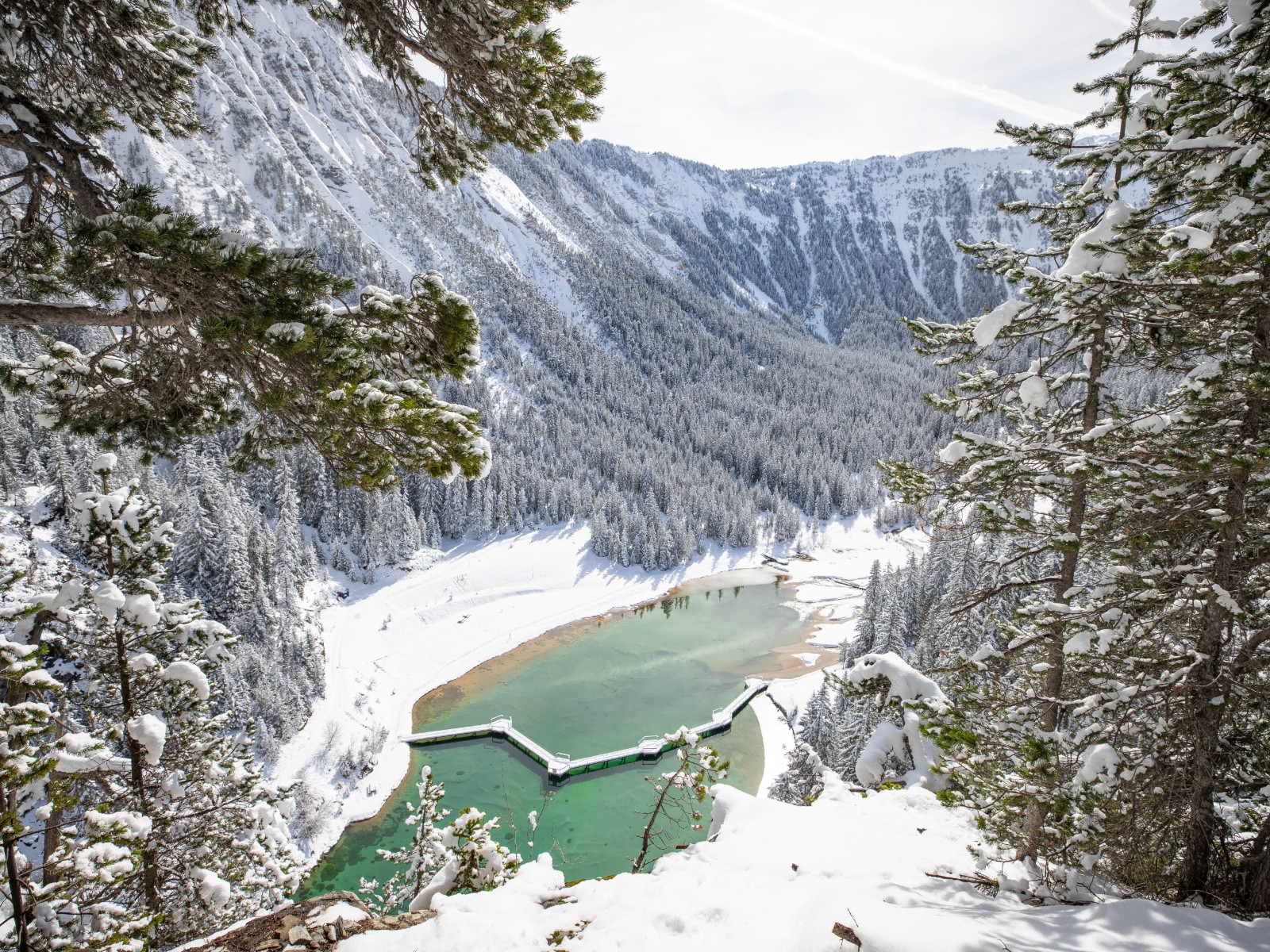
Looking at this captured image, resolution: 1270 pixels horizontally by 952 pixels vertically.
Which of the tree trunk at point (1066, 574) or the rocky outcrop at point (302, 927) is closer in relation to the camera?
the rocky outcrop at point (302, 927)

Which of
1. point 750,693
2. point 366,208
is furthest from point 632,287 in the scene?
point 750,693

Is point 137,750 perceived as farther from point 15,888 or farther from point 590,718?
point 590,718

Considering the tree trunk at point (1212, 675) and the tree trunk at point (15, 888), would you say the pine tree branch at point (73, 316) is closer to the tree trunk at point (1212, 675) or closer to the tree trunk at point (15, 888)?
the tree trunk at point (15, 888)

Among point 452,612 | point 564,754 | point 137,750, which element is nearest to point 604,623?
point 452,612

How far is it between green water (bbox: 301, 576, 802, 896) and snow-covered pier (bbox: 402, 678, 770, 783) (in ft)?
1.59

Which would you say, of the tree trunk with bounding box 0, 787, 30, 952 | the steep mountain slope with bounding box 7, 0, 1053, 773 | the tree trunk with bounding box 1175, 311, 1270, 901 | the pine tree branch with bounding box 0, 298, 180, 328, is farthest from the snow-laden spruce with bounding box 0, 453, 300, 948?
the tree trunk with bounding box 1175, 311, 1270, 901

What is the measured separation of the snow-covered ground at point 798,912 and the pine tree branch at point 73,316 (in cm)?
510

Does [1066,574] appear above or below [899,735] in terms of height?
above

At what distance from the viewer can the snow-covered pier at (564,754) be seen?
3298cm

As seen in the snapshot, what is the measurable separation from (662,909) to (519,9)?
25.2ft

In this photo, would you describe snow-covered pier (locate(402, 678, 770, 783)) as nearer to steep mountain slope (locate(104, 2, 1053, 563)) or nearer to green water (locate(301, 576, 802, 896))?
green water (locate(301, 576, 802, 896))

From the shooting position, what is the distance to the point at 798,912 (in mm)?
4594

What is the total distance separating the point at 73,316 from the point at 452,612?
51703mm

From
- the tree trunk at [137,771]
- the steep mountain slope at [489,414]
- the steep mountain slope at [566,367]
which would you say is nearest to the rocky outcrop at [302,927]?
the tree trunk at [137,771]
